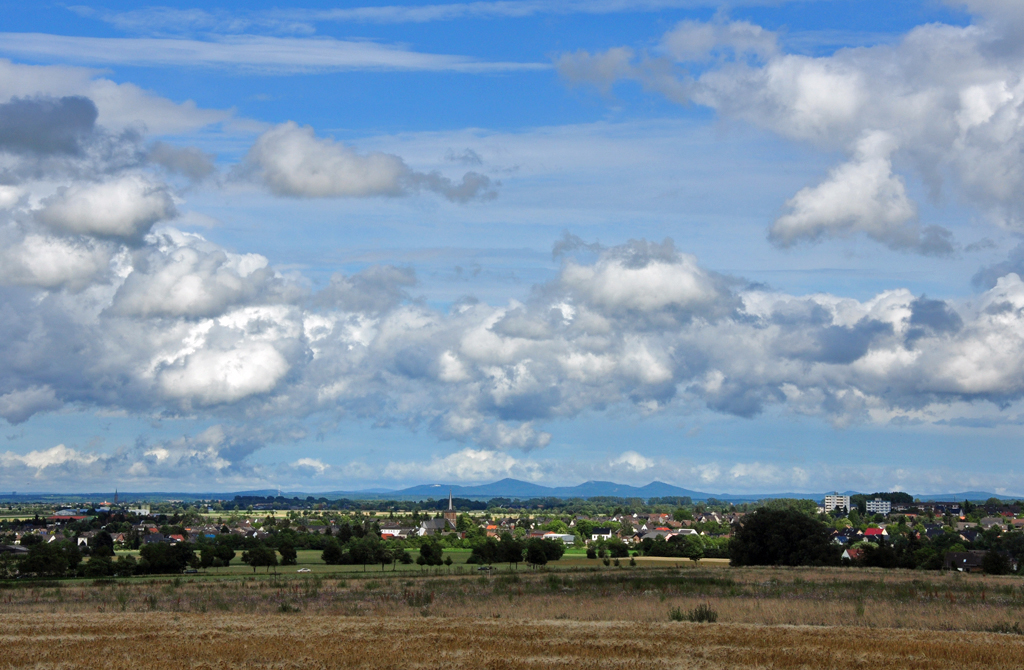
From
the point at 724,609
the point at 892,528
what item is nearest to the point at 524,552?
the point at 724,609

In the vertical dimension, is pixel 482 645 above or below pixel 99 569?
above

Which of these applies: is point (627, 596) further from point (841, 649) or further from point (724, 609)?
point (841, 649)

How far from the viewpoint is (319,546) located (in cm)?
12756

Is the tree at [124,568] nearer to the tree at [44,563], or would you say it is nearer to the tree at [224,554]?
the tree at [44,563]

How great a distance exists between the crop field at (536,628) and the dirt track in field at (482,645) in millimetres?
54

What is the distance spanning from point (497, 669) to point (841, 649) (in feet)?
28.0

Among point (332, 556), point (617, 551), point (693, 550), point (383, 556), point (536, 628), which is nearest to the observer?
point (536, 628)

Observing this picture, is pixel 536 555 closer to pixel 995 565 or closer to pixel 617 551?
pixel 617 551

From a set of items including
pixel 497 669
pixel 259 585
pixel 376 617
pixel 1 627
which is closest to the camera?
pixel 497 669

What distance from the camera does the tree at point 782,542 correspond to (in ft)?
274

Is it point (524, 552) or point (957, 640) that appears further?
point (524, 552)

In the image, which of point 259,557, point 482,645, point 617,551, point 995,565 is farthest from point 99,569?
point 995,565

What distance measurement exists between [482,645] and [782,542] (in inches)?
2617

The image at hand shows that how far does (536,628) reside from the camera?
27.3m
